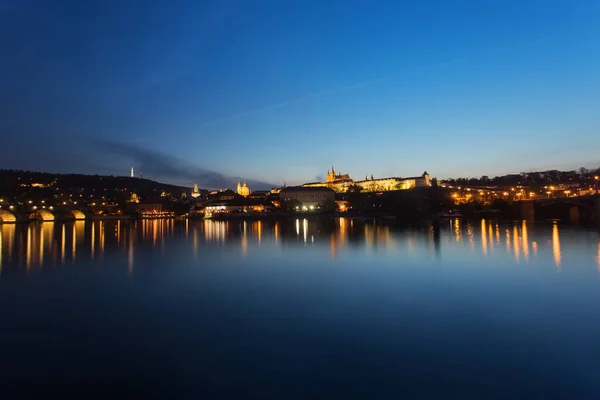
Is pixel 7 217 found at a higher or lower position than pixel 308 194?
lower

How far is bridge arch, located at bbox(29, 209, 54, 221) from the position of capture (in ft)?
176

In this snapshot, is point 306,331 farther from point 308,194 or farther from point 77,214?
point 308,194

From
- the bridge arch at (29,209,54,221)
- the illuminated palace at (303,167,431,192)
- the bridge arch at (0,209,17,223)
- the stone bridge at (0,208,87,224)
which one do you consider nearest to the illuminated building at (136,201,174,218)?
the stone bridge at (0,208,87,224)

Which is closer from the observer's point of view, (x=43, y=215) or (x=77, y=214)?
(x=43, y=215)

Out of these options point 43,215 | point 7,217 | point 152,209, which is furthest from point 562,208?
point 152,209

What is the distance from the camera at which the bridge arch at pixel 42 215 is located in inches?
2114

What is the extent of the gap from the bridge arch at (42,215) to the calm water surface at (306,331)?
4564cm

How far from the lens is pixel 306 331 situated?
6.74m

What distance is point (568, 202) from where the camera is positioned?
43906 mm

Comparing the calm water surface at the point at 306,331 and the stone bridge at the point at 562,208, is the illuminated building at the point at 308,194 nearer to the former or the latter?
the stone bridge at the point at 562,208

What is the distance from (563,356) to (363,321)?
111 inches

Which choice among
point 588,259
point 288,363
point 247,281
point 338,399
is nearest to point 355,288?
point 247,281

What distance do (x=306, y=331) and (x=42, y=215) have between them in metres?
57.6

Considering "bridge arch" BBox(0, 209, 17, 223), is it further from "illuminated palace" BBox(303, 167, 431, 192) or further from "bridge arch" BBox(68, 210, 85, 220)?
"illuminated palace" BBox(303, 167, 431, 192)
